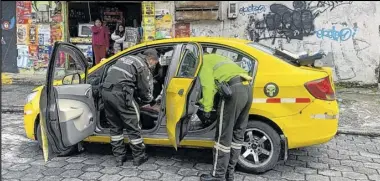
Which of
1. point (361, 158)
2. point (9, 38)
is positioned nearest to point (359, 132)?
point (361, 158)

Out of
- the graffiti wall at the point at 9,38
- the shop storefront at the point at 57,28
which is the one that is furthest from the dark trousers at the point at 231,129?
the graffiti wall at the point at 9,38

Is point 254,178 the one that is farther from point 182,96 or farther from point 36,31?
point 36,31

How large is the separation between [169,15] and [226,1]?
1409mm

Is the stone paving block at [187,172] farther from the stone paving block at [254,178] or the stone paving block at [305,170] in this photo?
the stone paving block at [305,170]

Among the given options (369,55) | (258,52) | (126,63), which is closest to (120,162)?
(126,63)

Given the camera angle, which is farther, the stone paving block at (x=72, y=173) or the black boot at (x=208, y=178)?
the stone paving block at (x=72, y=173)

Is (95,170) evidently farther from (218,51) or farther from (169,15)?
(169,15)

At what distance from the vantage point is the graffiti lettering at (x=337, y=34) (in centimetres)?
972

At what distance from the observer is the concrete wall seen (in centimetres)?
965

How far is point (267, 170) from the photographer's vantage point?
470 centimetres

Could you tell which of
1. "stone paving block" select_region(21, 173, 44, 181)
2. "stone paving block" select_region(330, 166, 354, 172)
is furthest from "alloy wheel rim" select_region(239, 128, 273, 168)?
"stone paving block" select_region(21, 173, 44, 181)

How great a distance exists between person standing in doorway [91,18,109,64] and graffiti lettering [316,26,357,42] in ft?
17.1

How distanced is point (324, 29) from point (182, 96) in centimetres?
644

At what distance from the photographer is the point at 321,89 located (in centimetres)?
452
